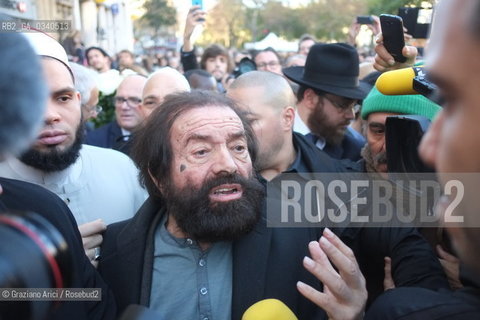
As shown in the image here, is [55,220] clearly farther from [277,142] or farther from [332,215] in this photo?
[277,142]

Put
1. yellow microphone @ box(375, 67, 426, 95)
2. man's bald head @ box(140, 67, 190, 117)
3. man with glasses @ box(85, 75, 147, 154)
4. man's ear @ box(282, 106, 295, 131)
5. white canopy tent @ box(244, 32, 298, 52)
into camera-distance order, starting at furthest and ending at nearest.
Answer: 1. white canopy tent @ box(244, 32, 298, 52)
2. man with glasses @ box(85, 75, 147, 154)
3. man's bald head @ box(140, 67, 190, 117)
4. man's ear @ box(282, 106, 295, 131)
5. yellow microphone @ box(375, 67, 426, 95)

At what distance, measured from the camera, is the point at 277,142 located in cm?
312

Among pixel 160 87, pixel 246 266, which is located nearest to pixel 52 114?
pixel 246 266

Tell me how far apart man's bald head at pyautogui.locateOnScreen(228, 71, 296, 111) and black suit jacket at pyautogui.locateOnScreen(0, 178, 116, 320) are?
1.73m

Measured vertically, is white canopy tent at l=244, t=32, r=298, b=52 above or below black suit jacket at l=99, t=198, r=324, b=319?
below

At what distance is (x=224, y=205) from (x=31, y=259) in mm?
1180

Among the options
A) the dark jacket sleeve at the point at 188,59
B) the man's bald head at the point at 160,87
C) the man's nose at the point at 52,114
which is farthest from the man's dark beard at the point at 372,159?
the dark jacket sleeve at the point at 188,59

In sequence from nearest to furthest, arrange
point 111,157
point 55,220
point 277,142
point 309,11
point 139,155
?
point 55,220
point 139,155
point 111,157
point 277,142
point 309,11

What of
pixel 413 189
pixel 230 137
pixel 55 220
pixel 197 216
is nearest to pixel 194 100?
pixel 230 137

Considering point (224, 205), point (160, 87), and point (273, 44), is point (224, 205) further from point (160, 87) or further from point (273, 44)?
point (273, 44)

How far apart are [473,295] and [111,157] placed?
6.79 feet

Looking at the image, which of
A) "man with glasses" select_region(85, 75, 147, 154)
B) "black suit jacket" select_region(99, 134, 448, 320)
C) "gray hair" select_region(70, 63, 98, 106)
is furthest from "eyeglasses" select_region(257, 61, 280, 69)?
"black suit jacket" select_region(99, 134, 448, 320)

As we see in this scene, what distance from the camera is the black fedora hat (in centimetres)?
397

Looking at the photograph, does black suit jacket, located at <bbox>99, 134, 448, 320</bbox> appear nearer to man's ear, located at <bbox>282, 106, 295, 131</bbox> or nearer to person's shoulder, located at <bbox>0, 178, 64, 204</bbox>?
person's shoulder, located at <bbox>0, 178, 64, 204</bbox>
